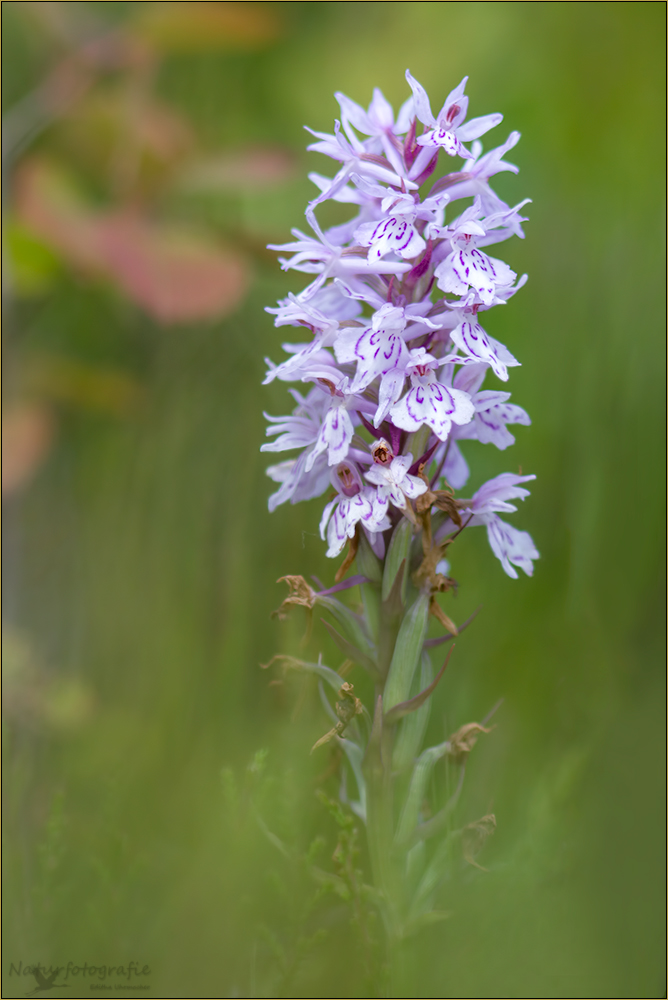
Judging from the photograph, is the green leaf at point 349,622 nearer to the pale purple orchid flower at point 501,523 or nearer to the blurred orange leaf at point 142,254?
the pale purple orchid flower at point 501,523

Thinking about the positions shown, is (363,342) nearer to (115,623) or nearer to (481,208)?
(481,208)

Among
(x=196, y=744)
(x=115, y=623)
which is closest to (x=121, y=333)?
(x=115, y=623)

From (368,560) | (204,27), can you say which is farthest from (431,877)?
(204,27)

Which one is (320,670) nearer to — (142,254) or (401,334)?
(401,334)

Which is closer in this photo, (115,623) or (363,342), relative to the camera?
(363,342)

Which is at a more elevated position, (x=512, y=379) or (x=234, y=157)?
(x=234, y=157)

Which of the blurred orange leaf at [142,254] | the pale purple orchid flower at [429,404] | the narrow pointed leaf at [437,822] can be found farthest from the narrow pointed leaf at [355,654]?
the blurred orange leaf at [142,254]
